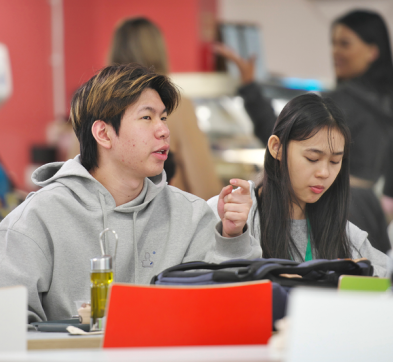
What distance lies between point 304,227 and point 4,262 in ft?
2.79

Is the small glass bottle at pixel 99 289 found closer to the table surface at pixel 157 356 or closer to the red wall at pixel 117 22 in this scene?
the table surface at pixel 157 356

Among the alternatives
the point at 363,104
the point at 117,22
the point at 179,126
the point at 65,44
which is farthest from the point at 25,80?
the point at 363,104

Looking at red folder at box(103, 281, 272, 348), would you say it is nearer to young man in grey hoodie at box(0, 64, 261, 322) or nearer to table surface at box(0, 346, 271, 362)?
table surface at box(0, 346, 271, 362)

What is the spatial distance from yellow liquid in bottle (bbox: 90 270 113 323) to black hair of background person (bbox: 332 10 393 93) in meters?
1.66

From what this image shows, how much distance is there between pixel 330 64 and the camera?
591 centimetres

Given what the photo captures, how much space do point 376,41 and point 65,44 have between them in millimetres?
3864

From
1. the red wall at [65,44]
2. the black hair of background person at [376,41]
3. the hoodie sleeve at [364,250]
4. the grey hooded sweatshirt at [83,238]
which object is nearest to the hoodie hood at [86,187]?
the grey hooded sweatshirt at [83,238]

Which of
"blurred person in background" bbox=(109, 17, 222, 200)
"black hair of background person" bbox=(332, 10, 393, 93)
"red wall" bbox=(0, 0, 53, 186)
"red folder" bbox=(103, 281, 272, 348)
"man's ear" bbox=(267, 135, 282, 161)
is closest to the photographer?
"red folder" bbox=(103, 281, 272, 348)

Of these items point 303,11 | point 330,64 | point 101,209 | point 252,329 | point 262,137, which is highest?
point 303,11

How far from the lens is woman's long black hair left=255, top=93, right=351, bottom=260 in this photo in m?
1.59

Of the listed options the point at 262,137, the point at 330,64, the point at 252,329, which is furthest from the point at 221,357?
the point at 330,64

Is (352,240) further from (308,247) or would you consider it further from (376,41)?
(376,41)

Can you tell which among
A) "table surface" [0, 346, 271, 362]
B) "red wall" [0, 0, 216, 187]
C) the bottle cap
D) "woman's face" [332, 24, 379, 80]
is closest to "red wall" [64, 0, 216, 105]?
"red wall" [0, 0, 216, 187]

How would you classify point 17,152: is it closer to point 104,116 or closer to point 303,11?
point 303,11
